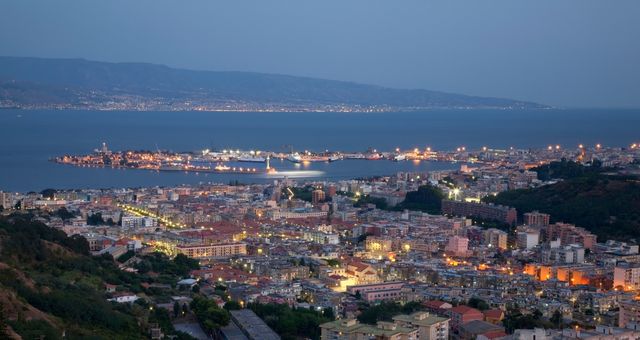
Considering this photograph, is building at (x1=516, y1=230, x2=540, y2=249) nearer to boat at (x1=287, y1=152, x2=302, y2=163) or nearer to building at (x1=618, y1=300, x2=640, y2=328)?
building at (x1=618, y1=300, x2=640, y2=328)

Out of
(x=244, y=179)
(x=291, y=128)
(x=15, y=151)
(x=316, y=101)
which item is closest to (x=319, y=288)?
(x=244, y=179)

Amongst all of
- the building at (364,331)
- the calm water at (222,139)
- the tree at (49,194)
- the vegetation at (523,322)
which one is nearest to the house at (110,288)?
the building at (364,331)

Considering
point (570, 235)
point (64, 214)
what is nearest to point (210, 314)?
point (570, 235)

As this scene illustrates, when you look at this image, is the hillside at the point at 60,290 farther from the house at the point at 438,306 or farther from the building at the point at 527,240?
the building at the point at 527,240

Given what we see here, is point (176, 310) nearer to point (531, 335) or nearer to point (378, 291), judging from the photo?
point (378, 291)

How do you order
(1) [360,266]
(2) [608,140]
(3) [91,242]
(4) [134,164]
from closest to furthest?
(1) [360,266] → (3) [91,242] → (4) [134,164] → (2) [608,140]

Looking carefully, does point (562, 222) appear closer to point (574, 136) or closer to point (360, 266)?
point (360, 266)

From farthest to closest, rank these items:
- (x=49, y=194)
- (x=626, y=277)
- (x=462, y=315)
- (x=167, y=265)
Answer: (x=49, y=194), (x=167, y=265), (x=626, y=277), (x=462, y=315)
